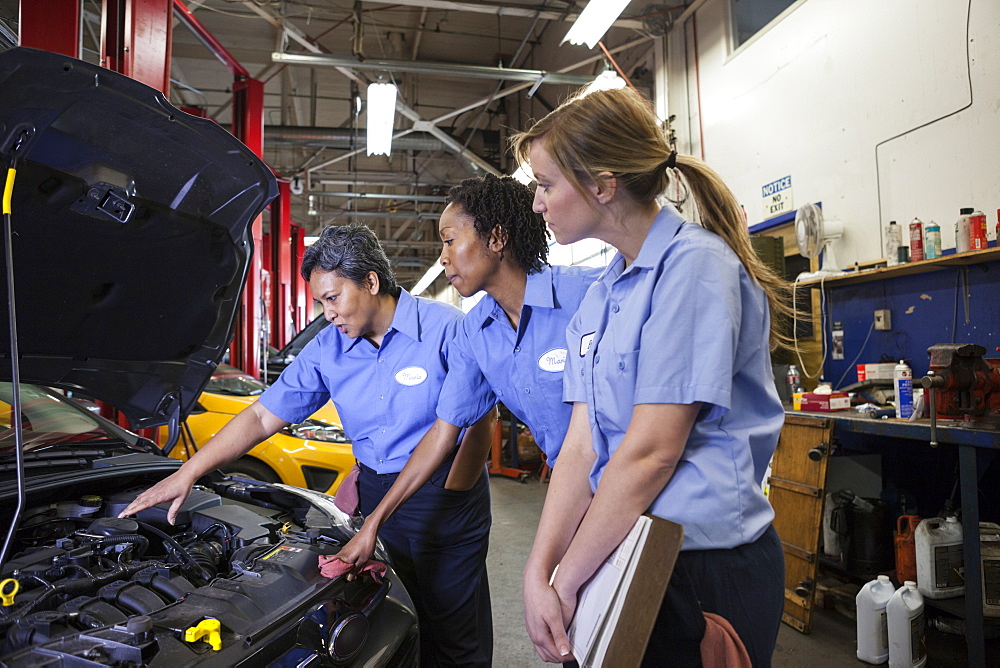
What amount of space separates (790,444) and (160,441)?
3421mm

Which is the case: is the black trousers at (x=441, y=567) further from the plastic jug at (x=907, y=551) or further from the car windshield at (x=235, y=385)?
the car windshield at (x=235, y=385)

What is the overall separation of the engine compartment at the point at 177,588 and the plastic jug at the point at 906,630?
6.80 feet

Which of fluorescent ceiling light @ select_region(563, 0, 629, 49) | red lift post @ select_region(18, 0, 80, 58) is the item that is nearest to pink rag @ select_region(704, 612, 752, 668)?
red lift post @ select_region(18, 0, 80, 58)

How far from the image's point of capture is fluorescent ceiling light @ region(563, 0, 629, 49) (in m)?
3.91

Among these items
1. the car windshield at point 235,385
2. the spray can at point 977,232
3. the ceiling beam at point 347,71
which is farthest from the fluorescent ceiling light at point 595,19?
the car windshield at point 235,385

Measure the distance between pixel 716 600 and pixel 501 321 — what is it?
3.01 feet

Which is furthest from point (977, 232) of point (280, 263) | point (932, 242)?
point (280, 263)

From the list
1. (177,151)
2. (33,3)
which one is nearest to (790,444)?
(177,151)

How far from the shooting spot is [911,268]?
10.6ft

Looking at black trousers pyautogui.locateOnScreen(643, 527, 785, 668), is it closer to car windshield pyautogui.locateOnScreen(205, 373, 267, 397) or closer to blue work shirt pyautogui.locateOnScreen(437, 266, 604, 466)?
blue work shirt pyautogui.locateOnScreen(437, 266, 604, 466)

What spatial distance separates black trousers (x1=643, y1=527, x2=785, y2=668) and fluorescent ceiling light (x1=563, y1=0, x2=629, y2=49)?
379 cm

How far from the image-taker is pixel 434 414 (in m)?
1.91

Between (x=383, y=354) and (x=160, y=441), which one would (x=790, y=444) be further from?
(x=160, y=441)

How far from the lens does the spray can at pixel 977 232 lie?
287cm
